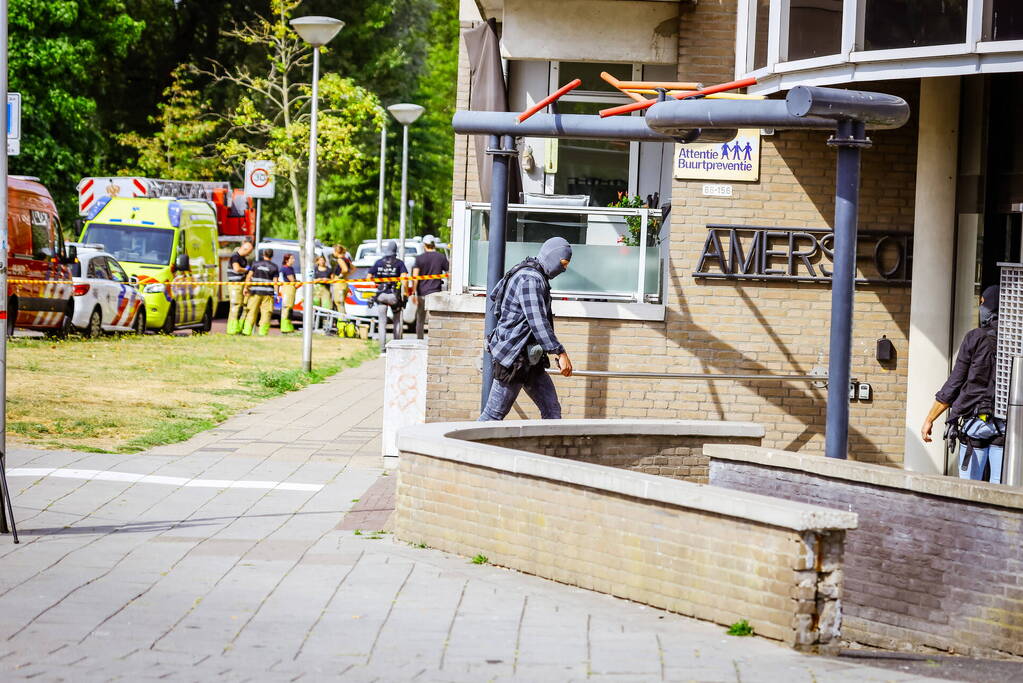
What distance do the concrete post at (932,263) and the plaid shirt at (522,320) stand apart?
382 cm

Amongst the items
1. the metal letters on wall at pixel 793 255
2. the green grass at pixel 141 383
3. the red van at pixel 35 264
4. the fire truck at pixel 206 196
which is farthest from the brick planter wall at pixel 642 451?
the fire truck at pixel 206 196

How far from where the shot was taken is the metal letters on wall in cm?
1263

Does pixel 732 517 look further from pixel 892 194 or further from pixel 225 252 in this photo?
pixel 225 252

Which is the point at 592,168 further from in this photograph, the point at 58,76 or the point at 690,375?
the point at 58,76

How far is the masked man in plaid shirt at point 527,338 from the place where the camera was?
10.5 metres

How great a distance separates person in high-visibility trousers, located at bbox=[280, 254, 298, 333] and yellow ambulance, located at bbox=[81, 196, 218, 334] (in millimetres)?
1530

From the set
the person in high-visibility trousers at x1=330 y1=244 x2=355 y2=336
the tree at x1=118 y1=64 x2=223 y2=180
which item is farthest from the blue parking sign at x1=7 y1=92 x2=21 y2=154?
the tree at x1=118 y1=64 x2=223 y2=180

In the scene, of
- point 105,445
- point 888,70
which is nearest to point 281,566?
point 105,445

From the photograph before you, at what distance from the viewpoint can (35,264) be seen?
2172cm

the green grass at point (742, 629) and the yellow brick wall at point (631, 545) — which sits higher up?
the yellow brick wall at point (631, 545)

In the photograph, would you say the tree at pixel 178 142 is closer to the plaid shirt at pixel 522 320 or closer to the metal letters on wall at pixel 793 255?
the metal letters on wall at pixel 793 255

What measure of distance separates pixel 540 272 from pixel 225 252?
24.2 m

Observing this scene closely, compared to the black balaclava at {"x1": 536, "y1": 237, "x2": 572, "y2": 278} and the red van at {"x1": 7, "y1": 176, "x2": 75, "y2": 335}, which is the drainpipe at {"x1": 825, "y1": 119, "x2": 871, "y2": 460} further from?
the red van at {"x1": 7, "y1": 176, "x2": 75, "y2": 335}

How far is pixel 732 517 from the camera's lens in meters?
6.58
